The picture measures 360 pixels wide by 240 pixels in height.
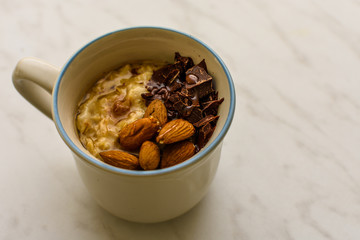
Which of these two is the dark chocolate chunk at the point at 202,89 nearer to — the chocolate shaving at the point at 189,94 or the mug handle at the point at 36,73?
the chocolate shaving at the point at 189,94

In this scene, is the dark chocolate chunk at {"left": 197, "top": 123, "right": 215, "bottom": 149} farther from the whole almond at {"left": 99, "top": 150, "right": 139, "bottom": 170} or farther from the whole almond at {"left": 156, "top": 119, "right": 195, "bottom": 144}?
the whole almond at {"left": 99, "top": 150, "right": 139, "bottom": 170}

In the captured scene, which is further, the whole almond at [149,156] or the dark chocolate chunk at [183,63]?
the dark chocolate chunk at [183,63]

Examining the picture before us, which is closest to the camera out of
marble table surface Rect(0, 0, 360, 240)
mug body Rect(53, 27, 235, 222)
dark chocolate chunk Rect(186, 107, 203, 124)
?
mug body Rect(53, 27, 235, 222)

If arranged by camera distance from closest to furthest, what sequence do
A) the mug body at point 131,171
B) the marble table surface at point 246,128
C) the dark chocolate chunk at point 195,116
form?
the mug body at point 131,171
the dark chocolate chunk at point 195,116
the marble table surface at point 246,128

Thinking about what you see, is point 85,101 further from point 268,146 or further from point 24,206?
point 268,146

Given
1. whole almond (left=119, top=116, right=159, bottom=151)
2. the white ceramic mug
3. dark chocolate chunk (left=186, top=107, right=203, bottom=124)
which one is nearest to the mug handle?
the white ceramic mug

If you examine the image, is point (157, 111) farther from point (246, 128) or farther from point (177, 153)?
point (246, 128)

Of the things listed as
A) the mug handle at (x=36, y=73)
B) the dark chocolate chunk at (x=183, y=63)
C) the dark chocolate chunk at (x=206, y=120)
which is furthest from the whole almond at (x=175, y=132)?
the mug handle at (x=36, y=73)

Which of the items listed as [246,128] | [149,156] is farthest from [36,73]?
[246,128]
